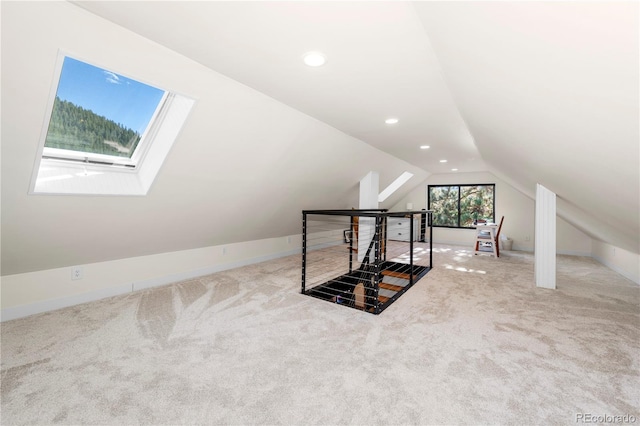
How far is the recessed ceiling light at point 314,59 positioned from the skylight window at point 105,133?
3.24 ft

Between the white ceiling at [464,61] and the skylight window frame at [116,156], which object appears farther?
the skylight window frame at [116,156]

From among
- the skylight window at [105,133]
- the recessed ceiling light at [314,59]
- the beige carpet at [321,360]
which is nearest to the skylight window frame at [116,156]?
the skylight window at [105,133]

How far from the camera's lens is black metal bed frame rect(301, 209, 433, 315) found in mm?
2764

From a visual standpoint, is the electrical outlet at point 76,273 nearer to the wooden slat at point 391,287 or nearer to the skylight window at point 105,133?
the skylight window at point 105,133

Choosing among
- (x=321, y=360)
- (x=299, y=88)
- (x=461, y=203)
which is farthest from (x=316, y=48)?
(x=461, y=203)

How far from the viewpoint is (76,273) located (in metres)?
2.83

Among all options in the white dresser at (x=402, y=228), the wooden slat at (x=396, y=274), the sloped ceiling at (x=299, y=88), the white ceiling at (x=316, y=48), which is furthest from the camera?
the white dresser at (x=402, y=228)

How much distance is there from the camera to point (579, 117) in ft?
3.80

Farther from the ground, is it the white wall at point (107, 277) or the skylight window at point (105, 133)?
the skylight window at point (105, 133)

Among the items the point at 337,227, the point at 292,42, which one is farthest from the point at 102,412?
the point at 337,227

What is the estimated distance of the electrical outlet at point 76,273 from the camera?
281 centimetres

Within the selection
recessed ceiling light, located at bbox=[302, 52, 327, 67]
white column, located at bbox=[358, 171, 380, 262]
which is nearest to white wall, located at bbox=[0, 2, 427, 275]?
white column, located at bbox=[358, 171, 380, 262]

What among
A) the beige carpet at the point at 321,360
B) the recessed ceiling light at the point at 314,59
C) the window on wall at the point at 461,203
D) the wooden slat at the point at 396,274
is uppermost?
the recessed ceiling light at the point at 314,59

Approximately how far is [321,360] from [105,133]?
99.4 inches
